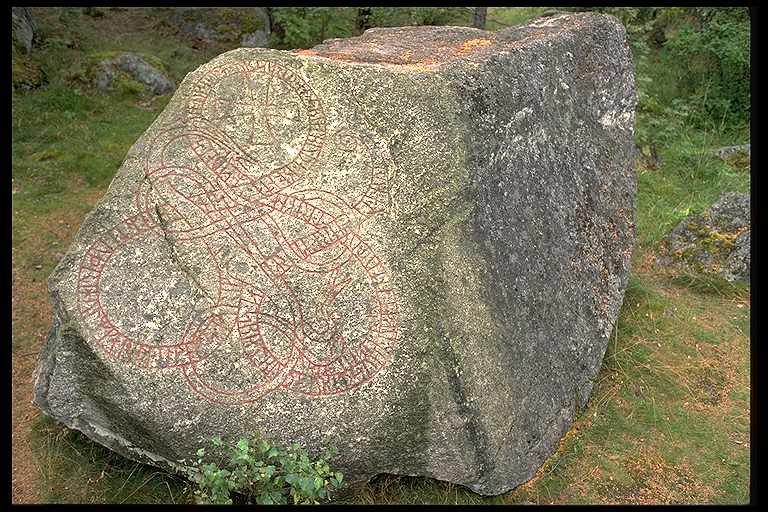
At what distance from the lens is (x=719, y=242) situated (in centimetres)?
681

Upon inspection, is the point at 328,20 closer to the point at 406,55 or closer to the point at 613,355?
the point at 406,55

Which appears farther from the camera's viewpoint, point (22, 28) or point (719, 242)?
point (22, 28)

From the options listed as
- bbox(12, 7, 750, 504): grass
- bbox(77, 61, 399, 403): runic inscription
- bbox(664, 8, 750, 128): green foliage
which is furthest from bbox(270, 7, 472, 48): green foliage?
bbox(77, 61, 399, 403): runic inscription

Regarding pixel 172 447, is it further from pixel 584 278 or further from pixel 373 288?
pixel 584 278

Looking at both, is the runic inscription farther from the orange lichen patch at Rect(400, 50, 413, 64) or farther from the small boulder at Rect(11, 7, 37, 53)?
the small boulder at Rect(11, 7, 37, 53)

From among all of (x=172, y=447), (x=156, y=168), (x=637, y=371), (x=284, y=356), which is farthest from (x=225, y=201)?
(x=637, y=371)

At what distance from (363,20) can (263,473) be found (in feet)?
30.7

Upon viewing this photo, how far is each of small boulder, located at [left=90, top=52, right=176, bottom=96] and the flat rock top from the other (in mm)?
4970

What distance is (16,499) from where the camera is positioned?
15.1 feet

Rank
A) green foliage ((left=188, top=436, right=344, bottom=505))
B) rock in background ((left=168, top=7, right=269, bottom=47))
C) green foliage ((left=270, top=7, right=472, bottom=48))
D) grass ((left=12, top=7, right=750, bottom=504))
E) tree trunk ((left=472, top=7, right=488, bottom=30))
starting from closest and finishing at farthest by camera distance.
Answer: green foliage ((left=188, top=436, right=344, bottom=505)), grass ((left=12, top=7, right=750, bottom=504)), tree trunk ((left=472, top=7, right=488, bottom=30)), green foliage ((left=270, top=7, right=472, bottom=48)), rock in background ((left=168, top=7, right=269, bottom=47))

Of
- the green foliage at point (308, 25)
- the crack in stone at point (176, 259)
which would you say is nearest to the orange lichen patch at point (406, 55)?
the crack in stone at point (176, 259)

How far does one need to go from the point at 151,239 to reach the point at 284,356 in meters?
1.06

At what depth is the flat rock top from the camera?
16.6 feet

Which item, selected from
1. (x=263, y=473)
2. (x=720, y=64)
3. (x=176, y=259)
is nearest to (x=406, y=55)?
(x=176, y=259)
